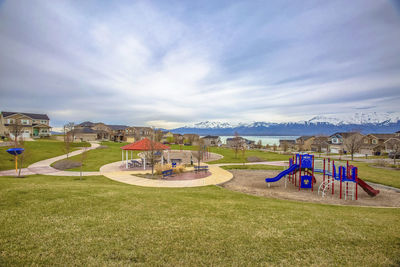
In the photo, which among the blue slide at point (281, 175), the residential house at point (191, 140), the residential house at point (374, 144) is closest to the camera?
the blue slide at point (281, 175)

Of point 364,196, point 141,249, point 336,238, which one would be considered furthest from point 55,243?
point 364,196

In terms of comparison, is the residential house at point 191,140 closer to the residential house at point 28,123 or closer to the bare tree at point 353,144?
the residential house at point 28,123

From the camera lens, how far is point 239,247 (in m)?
4.86

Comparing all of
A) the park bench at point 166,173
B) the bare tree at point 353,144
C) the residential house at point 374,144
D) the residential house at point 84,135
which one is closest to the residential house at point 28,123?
the residential house at point 84,135

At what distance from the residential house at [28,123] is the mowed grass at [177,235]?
62.7 metres

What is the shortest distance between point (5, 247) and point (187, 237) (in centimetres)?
420

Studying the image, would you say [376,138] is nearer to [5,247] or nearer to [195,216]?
[195,216]

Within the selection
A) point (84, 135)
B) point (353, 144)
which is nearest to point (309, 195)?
point (353, 144)

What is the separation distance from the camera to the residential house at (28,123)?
53900 mm

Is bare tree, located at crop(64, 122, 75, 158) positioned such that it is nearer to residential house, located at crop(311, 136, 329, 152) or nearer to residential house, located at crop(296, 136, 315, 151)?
residential house, located at crop(296, 136, 315, 151)

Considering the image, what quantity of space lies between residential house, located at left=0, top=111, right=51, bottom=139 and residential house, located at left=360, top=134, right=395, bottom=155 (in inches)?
4093

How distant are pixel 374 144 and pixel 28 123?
4485 inches

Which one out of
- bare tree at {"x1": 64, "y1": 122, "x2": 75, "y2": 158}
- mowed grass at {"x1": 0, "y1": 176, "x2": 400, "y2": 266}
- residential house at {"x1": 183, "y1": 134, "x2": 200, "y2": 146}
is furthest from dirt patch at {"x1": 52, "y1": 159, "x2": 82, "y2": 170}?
residential house at {"x1": 183, "y1": 134, "x2": 200, "y2": 146}

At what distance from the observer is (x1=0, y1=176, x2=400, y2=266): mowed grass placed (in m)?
4.27
